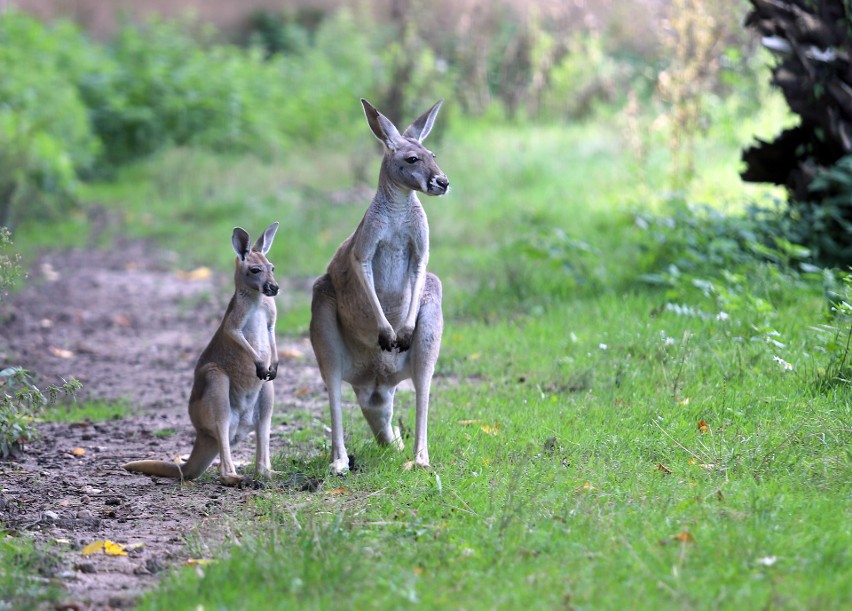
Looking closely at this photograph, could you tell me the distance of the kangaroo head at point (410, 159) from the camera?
17.7 ft

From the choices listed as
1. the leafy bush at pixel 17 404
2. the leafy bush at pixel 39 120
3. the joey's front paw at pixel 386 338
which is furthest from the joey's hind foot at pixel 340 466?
the leafy bush at pixel 39 120

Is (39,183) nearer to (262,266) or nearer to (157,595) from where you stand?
(262,266)

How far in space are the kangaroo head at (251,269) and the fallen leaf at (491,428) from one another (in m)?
1.37

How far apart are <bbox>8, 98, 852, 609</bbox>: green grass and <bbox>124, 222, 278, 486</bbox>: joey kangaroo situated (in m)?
0.32

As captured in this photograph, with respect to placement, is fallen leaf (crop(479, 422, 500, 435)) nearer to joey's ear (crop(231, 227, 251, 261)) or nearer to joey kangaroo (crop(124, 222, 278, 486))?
joey kangaroo (crop(124, 222, 278, 486))

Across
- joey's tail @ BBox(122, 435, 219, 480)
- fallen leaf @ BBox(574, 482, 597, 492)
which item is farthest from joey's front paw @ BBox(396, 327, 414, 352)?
fallen leaf @ BBox(574, 482, 597, 492)

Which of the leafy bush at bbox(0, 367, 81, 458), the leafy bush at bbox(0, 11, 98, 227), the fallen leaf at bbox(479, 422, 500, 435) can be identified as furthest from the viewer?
the leafy bush at bbox(0, 11, 98, 227)

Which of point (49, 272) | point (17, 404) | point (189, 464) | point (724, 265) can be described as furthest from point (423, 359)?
point (49, 272)

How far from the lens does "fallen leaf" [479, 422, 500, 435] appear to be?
5887 millimetres

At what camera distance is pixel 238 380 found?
550cm

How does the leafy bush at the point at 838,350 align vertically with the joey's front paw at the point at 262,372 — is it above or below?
above

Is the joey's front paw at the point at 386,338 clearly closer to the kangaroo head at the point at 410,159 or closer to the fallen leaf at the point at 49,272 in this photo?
the kangaroo head at the point at 410,159

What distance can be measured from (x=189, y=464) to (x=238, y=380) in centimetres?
52

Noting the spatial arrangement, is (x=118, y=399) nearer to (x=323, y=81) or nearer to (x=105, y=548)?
(x=105, y=548)
